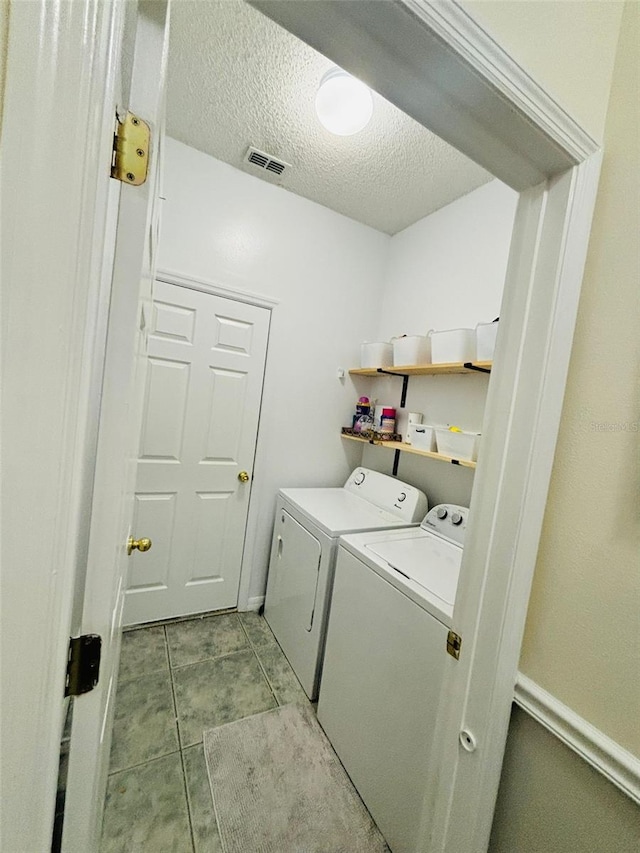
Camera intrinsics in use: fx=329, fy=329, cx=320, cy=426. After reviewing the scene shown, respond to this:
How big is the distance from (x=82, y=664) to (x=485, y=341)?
182 centimetres

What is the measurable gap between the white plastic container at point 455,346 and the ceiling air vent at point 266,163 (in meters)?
1.41

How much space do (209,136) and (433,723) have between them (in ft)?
9.50

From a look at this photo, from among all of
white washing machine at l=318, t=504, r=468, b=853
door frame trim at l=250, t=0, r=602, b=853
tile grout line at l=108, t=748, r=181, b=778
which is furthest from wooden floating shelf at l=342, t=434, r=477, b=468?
tile grout line at l=108, t=748, r=181, b=778

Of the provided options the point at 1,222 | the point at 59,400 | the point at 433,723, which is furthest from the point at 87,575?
the point at 433,723

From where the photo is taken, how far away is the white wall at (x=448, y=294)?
1.85 metres

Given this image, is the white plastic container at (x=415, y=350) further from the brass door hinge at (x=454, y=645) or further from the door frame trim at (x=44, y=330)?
the door frame trim at (x=44, y=330)

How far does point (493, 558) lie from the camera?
77 cm

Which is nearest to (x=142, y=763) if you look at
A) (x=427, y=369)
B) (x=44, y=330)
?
(x=44, y=330)

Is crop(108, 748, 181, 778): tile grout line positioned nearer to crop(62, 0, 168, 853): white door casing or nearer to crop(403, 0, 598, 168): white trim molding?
crop(62, 0, 168, 853): white door casing

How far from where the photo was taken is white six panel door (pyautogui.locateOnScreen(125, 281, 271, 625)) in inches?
80.7

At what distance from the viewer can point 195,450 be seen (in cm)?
217

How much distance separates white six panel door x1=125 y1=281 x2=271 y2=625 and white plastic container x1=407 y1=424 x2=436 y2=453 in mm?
1058

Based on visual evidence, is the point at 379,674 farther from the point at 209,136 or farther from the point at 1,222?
the point at 209,136

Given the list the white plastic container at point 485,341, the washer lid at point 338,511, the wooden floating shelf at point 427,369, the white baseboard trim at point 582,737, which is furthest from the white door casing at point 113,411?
the white plastic container at point 485,341
